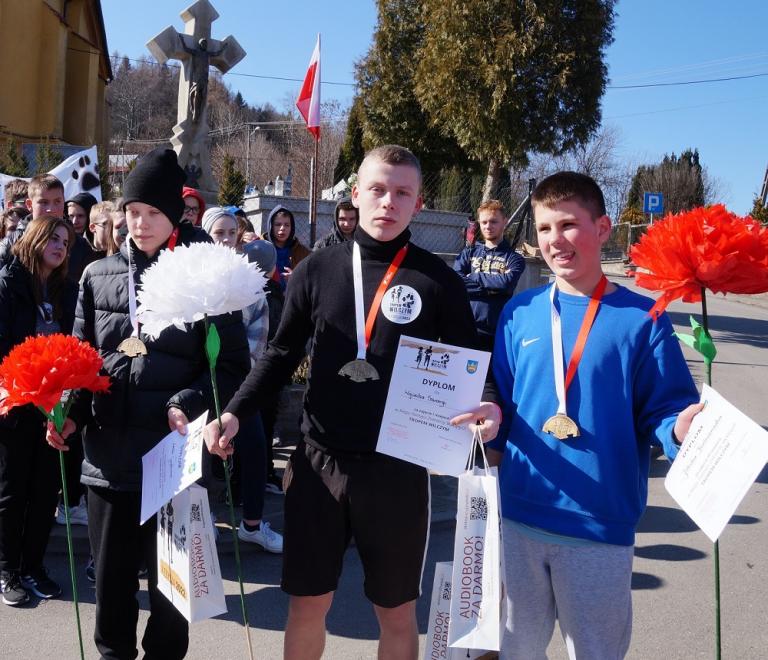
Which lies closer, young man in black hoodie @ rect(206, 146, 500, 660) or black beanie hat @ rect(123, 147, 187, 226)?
young man in black hoodie @ rect(206, 146, 500, 660)

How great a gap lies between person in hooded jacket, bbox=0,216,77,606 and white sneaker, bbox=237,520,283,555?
1201mm

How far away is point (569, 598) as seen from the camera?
2.29 meters

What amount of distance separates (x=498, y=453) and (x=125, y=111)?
6514 cm

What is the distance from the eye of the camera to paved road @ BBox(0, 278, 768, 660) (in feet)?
12.1

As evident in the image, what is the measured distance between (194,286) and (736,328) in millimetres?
18715

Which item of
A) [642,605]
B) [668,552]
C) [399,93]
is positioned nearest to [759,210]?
[399,93]

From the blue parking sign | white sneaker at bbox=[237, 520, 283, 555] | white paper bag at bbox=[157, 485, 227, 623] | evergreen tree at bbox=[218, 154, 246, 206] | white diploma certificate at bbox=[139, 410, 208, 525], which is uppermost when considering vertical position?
the blue parking sign

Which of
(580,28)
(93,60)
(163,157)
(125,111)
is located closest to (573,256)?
(163,157)

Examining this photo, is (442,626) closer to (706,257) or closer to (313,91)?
(706,257)

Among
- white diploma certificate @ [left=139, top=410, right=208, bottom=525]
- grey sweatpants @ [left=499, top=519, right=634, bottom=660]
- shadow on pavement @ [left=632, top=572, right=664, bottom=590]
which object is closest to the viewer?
grey sweatpants @ [left=499, top=519, right=634, bottom=660]

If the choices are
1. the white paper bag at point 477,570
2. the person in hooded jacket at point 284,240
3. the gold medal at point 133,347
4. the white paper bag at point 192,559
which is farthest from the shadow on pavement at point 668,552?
the person in hooded jacket at point 284,240

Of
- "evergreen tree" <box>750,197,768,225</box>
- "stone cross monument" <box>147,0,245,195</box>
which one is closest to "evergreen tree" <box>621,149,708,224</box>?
"evergreen tree" <box>750,197,768,225</box>

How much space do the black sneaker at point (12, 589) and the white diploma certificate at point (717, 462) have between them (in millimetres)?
3536

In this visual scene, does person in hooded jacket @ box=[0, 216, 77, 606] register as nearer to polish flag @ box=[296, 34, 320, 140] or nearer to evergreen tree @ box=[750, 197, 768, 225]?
polish flag @ box=[296, 34, 320, 140]
